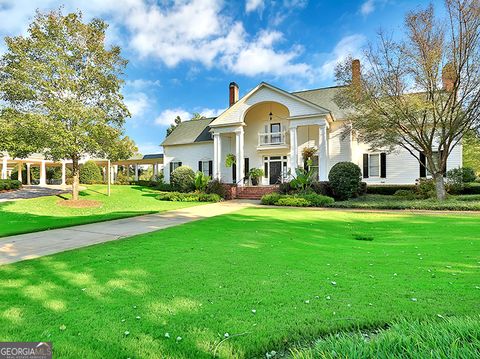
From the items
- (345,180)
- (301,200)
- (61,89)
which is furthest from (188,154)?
(345,180)

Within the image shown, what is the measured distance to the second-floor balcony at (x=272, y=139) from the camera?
24047 millimetres

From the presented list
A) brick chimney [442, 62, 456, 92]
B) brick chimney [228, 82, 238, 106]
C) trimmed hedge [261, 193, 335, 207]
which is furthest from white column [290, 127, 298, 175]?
brick chimney [442, 62, 456, 92]

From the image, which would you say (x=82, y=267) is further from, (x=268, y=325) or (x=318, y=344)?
(x=318, y=344)

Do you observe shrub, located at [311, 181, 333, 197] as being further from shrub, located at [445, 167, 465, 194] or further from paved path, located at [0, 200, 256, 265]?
paved path, located at [0, 200, 256, 265]

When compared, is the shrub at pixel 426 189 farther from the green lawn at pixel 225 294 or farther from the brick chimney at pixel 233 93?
the brick chimney at pixel 233 93

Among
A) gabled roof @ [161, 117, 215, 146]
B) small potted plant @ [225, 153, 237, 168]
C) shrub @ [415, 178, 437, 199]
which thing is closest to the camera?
shrub @ [415, 178, 437, 199]

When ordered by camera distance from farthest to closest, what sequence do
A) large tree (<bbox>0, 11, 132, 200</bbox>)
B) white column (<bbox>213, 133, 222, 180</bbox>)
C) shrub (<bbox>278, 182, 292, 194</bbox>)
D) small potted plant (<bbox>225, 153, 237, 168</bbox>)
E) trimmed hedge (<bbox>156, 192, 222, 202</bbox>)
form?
small potted plant (<bbox>225, 153, 237, 168</bbox>) → white column (<bbox>213, 133, 222, 180</bbox>) → trimmed hedge (<bbox>156, 192, 222, 202</bbox>) → shrub (<bbox>278, 182, 292, 194</bbox>) → large tree (<bbox>0, 11, 132, 200</bbox>)

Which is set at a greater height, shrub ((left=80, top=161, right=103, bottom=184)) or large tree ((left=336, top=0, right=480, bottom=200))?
large tree ((left=336, top=0, right=480, bottom=200))

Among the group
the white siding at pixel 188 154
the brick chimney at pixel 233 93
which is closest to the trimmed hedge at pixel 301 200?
the white siding at pixel 188 154

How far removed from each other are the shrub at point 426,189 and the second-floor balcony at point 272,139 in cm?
1054

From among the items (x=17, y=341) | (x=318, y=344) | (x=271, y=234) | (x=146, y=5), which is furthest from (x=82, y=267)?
(x=146, y=5)

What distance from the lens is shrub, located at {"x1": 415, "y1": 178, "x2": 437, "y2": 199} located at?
17145mm

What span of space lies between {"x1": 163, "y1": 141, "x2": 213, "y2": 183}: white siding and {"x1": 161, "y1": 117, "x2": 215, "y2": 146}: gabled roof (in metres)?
0.52

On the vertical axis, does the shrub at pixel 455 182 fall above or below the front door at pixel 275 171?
below
